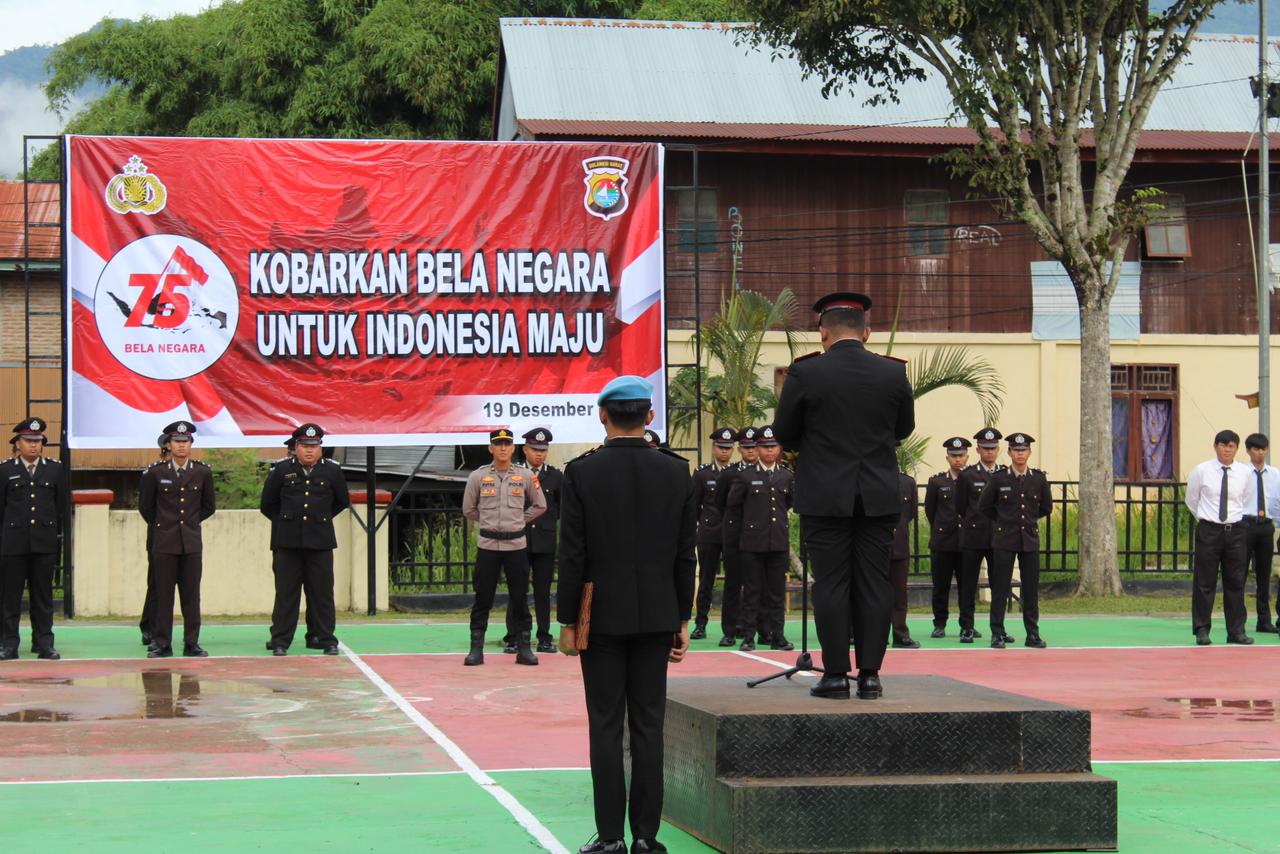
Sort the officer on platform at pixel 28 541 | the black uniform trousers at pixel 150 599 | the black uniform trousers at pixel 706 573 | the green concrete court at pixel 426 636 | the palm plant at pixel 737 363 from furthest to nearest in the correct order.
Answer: the palm plant at pixel 737 363
the black uniform trousers at pixel 706 573
the green concrete court at pixel 426 636
the black uniform trousers at pixel 150 599
the officer on platform at pixel 28 541

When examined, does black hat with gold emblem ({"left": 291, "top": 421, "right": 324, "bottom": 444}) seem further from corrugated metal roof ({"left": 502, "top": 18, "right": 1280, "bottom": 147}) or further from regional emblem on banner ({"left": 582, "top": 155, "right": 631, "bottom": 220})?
corrugated metal roof ({"left": 502, "top": 18, "right": 1280, "bottom": 147})

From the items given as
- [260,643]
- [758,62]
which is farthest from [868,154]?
[260,643]

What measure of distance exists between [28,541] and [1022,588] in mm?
8618

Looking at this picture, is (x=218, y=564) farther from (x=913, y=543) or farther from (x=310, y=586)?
(x=913, y=543)

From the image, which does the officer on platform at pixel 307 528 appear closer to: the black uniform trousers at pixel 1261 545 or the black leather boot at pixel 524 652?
the black leather boot at pixel 524 652

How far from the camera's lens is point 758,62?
97.6 feet

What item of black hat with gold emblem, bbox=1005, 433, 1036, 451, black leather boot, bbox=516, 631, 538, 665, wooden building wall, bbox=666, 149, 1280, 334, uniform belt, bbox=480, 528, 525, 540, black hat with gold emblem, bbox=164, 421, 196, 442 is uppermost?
wooden building wall, bbox=666, 149, 1280, 334

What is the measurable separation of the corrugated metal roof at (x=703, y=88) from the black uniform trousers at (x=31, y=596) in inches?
558

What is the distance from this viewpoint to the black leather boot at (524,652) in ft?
45.8

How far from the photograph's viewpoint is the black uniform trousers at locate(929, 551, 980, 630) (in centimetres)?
1602

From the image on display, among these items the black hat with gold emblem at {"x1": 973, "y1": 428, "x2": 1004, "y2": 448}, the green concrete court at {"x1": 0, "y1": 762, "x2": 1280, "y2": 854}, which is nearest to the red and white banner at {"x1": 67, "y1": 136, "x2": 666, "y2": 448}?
the black hat with gold emblem at {"x1": 973, "y1": 428, "x2": 1004, "y2": 448}

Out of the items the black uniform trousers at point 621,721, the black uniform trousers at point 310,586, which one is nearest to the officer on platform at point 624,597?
the black uniform trousers at point 621,721

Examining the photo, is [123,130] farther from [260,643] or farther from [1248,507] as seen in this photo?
[1248,507]

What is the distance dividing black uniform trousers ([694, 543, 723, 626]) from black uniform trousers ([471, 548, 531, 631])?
7.81 feet
